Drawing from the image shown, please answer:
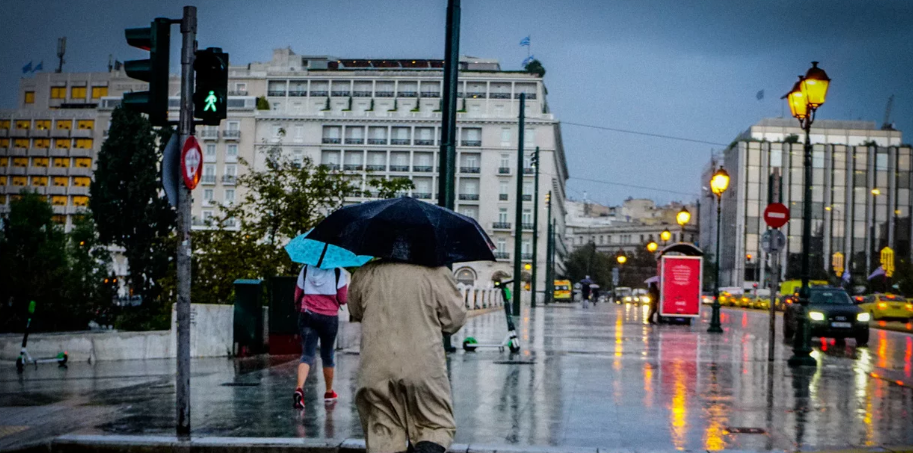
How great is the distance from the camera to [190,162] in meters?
8.30

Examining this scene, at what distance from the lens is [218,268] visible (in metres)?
26.5

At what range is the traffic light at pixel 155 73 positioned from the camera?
8.34 metres

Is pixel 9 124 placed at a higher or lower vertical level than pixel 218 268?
higher

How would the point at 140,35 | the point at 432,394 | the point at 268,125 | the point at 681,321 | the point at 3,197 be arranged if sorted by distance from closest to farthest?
the point at 432,394 < the point at 140,35 < the point at 681,321 < the point at 268,125 < the point at 3,197

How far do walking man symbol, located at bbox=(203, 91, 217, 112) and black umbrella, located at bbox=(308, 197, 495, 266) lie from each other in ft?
8.29

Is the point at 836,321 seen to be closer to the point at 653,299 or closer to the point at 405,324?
the point at 653,299

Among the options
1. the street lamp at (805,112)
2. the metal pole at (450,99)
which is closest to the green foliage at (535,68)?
the street lamp at (805,112)

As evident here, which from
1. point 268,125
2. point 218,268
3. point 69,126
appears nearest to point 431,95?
point 268,125

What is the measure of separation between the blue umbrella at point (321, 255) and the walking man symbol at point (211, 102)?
1.31m

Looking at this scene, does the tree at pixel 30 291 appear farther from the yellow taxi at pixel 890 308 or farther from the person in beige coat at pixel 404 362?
the yellow taxi at pixel 890 308

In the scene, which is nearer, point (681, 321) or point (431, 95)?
point (681, 321)

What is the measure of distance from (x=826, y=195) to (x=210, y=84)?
5216 inches

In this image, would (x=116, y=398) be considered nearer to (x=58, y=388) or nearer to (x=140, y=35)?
(x=58, y=388)

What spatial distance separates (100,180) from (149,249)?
6198 millimetres
